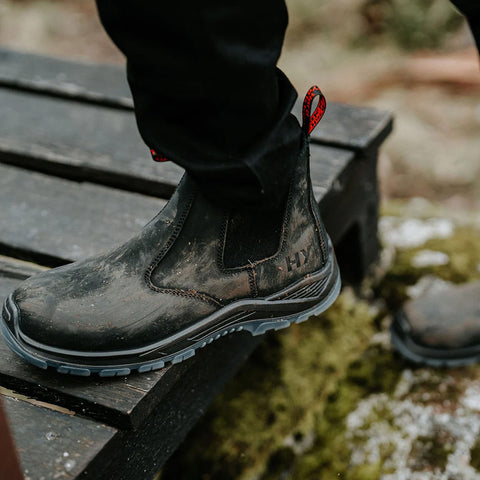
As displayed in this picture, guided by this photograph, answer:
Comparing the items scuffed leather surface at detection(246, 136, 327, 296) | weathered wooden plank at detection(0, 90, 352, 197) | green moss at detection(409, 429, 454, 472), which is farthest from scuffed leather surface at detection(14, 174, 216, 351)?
green moss at detection(409, 429, 454, 472)

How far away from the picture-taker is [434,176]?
293 centimetres

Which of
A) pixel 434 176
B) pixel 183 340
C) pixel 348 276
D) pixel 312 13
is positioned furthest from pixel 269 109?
pixel 312 13

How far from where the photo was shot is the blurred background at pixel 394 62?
297cm

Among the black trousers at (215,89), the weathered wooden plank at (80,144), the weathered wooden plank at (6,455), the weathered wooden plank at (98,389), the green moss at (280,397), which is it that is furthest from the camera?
the weathered wooden plank at (80,144)

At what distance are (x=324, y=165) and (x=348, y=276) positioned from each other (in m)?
0.46

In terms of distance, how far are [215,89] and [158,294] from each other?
1.13 feet

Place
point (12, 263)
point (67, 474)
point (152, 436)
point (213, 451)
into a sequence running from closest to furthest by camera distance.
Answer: point (67, 474), point (152, 436), point (12, 263), point (213, 451)

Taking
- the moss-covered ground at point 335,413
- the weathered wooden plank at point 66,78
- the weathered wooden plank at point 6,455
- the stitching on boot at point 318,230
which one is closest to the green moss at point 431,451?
the moss-covered ground at point 335,413

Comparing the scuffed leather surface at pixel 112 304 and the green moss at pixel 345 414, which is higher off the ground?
the scuffed leather surface at pixel 112 304

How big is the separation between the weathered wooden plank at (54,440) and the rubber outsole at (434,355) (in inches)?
34.5

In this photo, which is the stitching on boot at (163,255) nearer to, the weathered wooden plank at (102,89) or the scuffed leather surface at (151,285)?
the scuffed leather surface at (151,285)

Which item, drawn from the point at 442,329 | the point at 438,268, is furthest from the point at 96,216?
the point at 438,268

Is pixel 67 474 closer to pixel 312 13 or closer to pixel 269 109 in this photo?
pixel 269 109

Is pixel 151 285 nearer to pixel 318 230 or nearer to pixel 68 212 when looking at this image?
pixel 318 230
